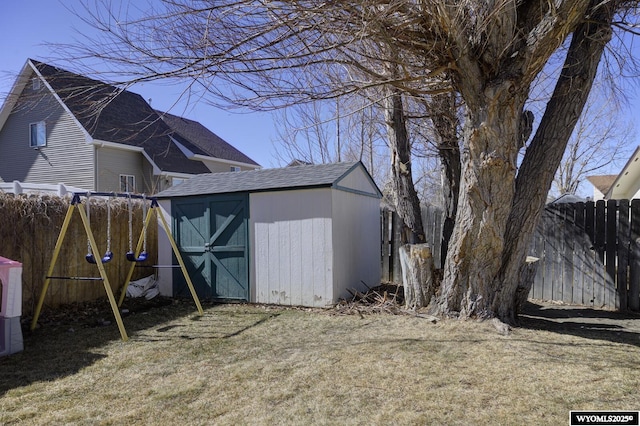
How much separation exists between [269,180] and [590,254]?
5139mm

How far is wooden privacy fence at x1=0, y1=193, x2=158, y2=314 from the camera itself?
5785mm

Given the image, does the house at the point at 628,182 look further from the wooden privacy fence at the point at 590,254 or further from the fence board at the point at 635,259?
the fence board at the point at 635,259

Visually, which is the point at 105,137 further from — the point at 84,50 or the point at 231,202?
the point at 84,50

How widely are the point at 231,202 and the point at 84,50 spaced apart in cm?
357

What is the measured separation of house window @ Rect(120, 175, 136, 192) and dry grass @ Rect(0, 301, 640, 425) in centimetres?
994

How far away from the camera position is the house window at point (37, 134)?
14648mm

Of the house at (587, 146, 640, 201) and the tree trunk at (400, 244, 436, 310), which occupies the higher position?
the house at (587, 146, 640, 201)

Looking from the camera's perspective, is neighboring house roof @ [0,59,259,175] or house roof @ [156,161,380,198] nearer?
house roof @ [156,161,380,198]

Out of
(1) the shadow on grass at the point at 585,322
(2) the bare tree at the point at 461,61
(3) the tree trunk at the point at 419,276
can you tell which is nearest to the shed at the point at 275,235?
(3) the tree trunk at the point at 419,276

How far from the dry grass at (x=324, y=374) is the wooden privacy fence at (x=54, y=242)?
1.16 meters

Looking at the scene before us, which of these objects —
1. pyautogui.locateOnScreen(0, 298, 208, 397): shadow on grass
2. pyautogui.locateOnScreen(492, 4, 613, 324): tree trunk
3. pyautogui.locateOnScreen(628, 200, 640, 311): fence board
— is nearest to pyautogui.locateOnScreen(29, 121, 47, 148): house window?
pyautogui.locateOnScreen(0, 298, 208, 397): shadow on grass

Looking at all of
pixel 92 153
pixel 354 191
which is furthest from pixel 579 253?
pixel 92 153

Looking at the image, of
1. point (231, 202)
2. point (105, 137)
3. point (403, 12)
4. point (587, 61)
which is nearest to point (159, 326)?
point (231, 202)

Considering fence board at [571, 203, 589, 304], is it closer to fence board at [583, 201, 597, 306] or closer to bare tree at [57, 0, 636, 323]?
fence board at [583, 201, 597, 306]
